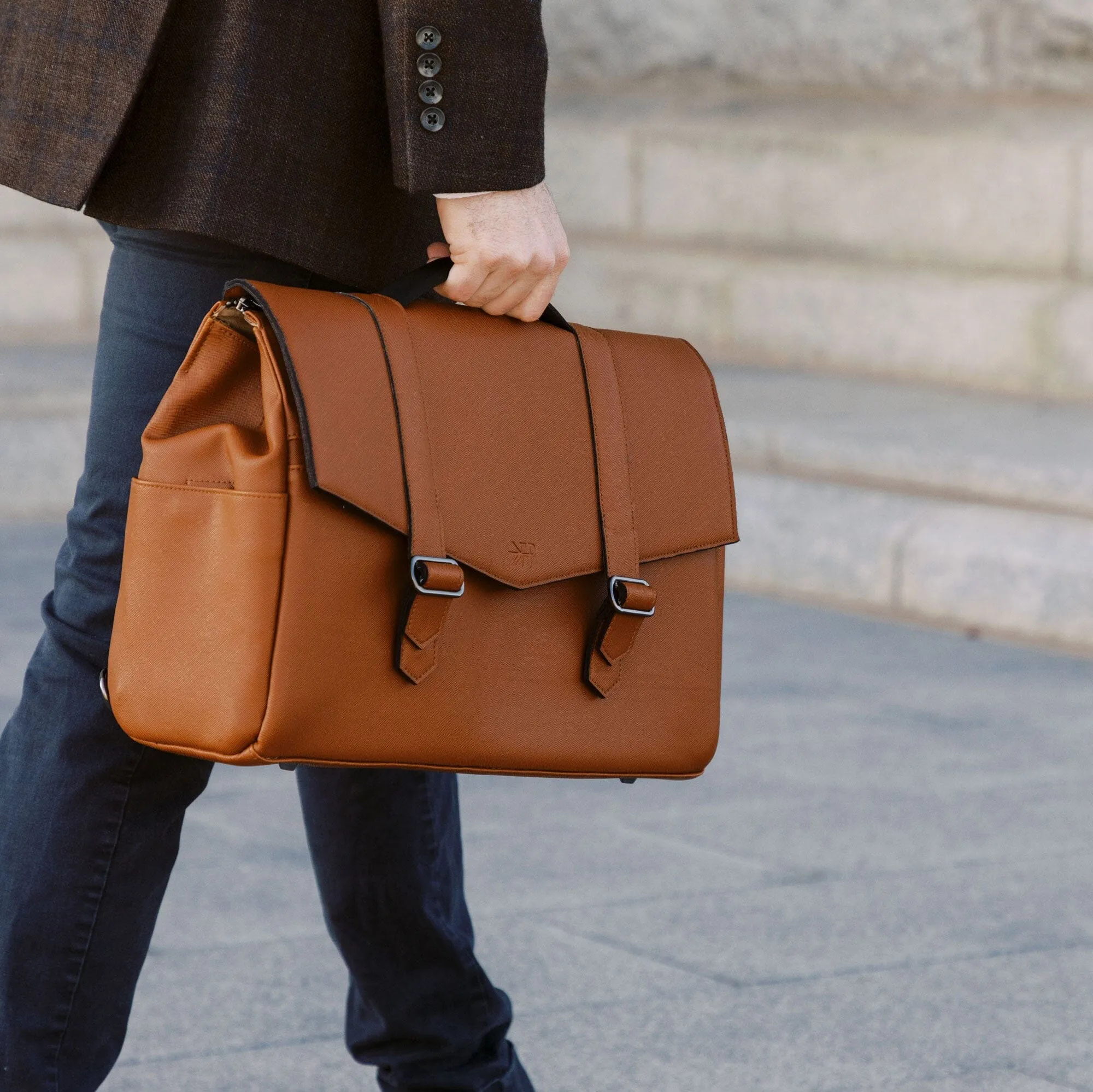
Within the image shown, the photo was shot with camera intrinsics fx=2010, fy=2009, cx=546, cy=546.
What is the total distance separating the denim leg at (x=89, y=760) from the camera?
1643mm

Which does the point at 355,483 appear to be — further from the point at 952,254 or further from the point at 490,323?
the point at 952,254

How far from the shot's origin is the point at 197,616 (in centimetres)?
154

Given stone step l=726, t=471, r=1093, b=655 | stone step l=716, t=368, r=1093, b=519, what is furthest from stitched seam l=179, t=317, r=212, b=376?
stone step l=716, t=368, r=1093, b=519

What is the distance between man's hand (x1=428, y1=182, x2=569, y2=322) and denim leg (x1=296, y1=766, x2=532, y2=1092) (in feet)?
1.53

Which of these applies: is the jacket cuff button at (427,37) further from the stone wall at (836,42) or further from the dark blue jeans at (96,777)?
the stone wall at (836,42)

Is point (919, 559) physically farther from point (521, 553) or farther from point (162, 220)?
point (162, 220)

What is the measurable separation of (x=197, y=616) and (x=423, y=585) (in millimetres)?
175

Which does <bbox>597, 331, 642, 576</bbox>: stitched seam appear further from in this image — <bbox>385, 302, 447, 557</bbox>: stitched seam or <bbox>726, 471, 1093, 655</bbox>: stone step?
<bbox>726, 471, 1093, 655</bbox>: stone step

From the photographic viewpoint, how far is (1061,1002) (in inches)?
92.7

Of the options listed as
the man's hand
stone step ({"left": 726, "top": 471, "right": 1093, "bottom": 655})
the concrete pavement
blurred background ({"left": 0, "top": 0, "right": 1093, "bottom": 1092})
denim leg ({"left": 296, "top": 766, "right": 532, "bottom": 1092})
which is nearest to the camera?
the man's hand

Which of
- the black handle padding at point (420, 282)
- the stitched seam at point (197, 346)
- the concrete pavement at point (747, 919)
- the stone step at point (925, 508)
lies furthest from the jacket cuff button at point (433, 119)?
the stone step at point (925, 508)

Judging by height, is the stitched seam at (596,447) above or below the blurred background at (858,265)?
above

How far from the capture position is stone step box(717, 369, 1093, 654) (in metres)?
4.45

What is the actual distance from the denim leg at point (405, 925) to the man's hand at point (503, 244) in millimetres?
468
